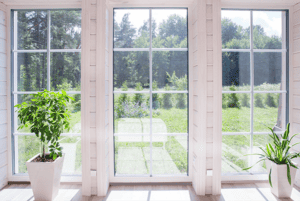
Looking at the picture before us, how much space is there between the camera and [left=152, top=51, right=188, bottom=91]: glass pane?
2129 millimetres

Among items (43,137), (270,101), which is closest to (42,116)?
(43,137)

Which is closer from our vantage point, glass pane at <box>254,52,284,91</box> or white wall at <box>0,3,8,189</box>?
white wall at <box>0,3,8,189</box>

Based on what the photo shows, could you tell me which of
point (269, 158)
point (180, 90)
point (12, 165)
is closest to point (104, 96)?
point (180, 90)

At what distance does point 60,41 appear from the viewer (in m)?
2.12

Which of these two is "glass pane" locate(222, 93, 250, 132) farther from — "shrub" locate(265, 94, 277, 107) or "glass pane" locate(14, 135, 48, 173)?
"glass pane" locate(14, 135, 48, 173)

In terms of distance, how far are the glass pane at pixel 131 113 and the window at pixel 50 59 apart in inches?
17.9

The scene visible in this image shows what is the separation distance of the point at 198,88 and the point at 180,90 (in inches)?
10.9

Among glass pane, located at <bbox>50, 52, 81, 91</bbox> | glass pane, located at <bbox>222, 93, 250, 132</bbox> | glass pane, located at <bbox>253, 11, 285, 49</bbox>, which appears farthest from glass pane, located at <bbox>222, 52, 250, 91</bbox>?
glass pane, located at <bbox>50, 52, 81, 91</bbox>

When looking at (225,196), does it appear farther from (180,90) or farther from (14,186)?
(14,186)

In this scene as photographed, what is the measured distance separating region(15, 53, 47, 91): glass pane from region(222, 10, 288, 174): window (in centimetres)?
210

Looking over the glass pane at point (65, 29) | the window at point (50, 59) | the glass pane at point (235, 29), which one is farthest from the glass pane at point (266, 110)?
the glass pane at point (65, 29)

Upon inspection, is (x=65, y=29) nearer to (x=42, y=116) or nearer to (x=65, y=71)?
(x=65, y=71)

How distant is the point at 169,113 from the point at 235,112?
0.77 metres

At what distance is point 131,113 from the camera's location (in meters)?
2.13
